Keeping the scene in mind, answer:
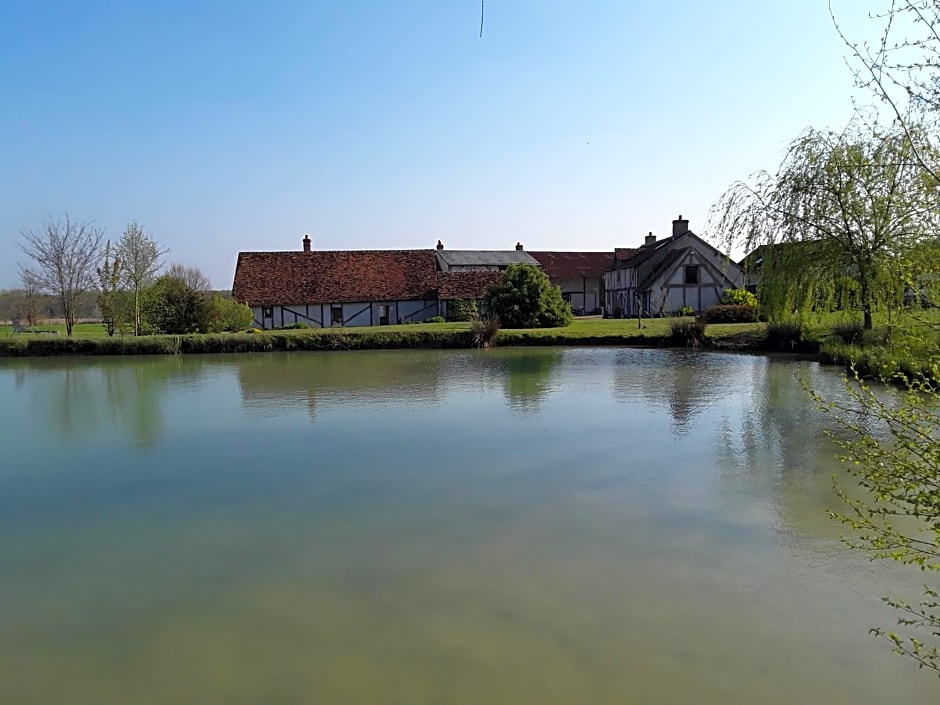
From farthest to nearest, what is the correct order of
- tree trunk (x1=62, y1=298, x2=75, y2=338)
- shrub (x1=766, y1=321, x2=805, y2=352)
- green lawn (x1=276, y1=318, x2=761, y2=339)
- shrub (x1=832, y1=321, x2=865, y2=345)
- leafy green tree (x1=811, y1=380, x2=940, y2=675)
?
tree trunk (x1=62, y1=298, x2=75, y2=338) → green lawn (x1=276, y1=318, x2=761, y2=339) → shrub (x1=766, y1=321, x2=805, y2=352) → shrub (x1=832, y1=321, x2=865, y2=345) → leafy green tree (x1=811, y1=380, x2=940, y2=675)

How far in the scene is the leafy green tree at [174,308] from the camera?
2202 centimetres

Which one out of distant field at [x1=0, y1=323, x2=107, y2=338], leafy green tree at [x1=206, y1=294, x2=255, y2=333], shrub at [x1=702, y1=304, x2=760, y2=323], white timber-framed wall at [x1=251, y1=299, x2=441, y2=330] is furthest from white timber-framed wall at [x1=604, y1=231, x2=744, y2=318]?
distant field at [x1=0, y1=323, x2=107, y2=338]

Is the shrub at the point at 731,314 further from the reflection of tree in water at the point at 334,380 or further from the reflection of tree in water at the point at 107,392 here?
the reflection of tree in water at the point at 107,392

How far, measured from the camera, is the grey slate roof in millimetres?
31281

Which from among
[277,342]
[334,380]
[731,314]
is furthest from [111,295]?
[731,314]

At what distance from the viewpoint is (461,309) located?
2519 centimetres

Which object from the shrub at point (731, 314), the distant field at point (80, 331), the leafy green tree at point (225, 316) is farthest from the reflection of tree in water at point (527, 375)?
the distant field at point (80, 331)

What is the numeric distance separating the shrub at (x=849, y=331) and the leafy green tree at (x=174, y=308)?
17853 mm

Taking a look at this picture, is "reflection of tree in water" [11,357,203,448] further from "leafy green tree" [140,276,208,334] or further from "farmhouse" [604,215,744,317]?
"farmhouse" [604,215,744,317]

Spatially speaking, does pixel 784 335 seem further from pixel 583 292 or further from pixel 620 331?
pixel 583 292

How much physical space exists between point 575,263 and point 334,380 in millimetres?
23596

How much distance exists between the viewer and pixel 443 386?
1148cm

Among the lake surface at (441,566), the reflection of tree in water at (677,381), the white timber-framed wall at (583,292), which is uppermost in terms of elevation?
the white timber-framed wall at (583,292)

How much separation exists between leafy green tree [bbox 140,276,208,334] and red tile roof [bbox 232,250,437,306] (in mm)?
3408
